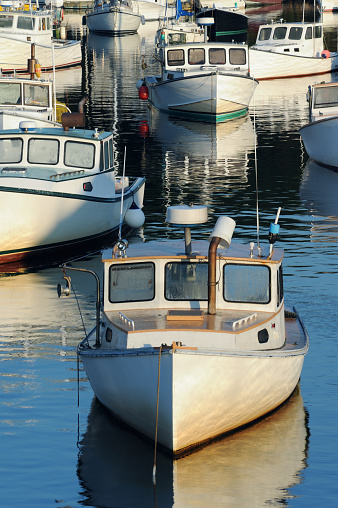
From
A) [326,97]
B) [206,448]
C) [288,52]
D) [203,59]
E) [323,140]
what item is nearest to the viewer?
[206,448]

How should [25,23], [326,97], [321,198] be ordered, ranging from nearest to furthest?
[321,198]
[326,97]
[25,23]

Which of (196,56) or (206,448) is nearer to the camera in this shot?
(206,448)

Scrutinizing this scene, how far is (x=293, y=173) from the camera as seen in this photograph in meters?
35.9

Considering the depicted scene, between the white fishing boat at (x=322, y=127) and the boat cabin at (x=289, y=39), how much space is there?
26805 millimetres

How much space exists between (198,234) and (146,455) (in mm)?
12888

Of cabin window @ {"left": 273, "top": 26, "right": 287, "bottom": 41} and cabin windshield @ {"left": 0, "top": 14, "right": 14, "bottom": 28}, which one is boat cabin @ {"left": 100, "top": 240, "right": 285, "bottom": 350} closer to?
cabin window @ {"left": 273, "top": 26, "right": 287, "bottom": 41}

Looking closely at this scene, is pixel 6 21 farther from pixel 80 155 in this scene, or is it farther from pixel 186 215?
pixel 186 215

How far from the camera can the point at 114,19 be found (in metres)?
91.7

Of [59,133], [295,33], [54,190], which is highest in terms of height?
[295,33]

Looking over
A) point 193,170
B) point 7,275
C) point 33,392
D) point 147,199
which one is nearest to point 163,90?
point 193,170

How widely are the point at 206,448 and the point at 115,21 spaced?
8043cm

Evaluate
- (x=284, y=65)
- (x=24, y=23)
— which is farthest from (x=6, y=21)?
(x=284, y=65)

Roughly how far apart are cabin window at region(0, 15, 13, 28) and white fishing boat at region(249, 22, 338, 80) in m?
14.9

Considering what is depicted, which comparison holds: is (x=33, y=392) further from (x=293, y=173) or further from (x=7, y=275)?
(x=293, y=173)
